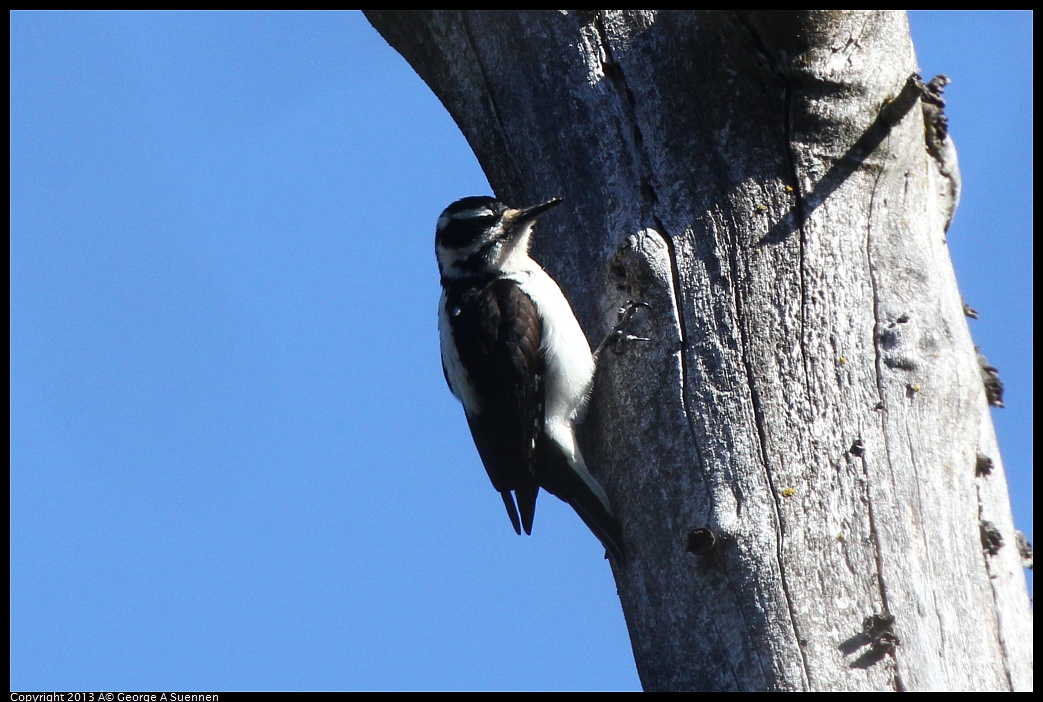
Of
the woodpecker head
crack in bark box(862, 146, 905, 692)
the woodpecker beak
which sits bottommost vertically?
crack in bark box(862, 146, 905, 692)

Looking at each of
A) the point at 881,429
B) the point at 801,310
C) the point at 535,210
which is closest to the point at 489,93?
the point at 535,210

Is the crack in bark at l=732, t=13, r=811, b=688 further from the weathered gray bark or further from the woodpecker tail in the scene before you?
the woodpecker tail

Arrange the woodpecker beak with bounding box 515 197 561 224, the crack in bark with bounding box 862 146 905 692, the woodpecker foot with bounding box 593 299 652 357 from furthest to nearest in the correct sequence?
the woodpecker beak with bounding box 515 197 561 224
the woodpecker foot with bounding box 593 299 652 357
the crack in bark with bounding box 862 146 905 692

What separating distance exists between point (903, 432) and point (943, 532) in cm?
29

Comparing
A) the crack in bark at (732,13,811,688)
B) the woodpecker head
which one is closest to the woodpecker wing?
the woodpecker head

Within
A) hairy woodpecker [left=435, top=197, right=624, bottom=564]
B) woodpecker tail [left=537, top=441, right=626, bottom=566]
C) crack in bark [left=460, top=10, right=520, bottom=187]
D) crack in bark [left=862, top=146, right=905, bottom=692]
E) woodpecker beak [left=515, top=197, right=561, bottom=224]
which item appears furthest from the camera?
hairy woodpecker [left=435, top=197, right=624, bottom=564]

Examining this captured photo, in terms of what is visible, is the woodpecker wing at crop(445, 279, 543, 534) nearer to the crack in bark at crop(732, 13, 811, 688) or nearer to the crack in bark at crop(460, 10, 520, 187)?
the crack in bark at crop(460, 10, 520, 187)

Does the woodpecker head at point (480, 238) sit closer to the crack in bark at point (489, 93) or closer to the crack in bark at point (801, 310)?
the crack in bark at point (489, 93)

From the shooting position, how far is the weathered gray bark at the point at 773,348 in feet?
8.58

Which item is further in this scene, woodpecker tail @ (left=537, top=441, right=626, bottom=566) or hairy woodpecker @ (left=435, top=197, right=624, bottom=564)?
hairy woodpecker @ (left=435, top=197, right=624, bottom=564)

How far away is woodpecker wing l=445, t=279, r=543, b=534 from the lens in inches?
164

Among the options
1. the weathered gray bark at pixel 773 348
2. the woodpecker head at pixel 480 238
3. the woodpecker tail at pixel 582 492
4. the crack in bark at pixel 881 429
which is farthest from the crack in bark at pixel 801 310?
the woodpecker head at pixel 480 238

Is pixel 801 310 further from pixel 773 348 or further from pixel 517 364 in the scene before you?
pixel 517 364

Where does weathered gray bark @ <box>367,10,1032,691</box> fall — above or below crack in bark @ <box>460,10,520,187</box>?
below
